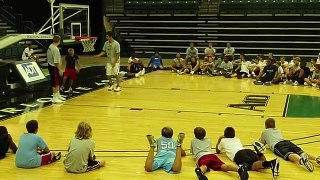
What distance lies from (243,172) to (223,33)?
1972 centimetres

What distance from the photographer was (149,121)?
9.91 meters

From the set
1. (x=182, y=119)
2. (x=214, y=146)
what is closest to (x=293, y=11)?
(x=182, y=119)

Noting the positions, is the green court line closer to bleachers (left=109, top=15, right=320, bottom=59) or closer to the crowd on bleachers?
the crowd on bleachers

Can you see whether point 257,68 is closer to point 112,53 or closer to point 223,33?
point 112,53

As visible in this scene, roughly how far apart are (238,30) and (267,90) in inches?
428

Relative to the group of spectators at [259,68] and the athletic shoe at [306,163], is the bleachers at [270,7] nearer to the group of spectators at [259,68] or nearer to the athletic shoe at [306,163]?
the group of spectators at [259,68]

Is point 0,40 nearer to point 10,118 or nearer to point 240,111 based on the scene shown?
point 10,118

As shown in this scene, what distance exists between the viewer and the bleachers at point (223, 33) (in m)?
23.7

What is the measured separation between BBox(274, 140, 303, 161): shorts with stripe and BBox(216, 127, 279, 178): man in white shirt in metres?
0.50

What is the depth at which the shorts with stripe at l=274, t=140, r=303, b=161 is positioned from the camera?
6945 mm

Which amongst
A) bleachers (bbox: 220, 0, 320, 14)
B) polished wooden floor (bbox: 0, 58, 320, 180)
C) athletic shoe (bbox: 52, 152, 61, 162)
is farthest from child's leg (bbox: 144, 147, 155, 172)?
bleachers (bbox: 220, 0, 320, 14)

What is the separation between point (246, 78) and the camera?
17750 mm

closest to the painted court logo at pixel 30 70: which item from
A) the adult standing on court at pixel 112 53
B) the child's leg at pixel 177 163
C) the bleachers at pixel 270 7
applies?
the adult standing on court at pixel 112 53

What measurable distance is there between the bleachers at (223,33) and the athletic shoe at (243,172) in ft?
61.3
